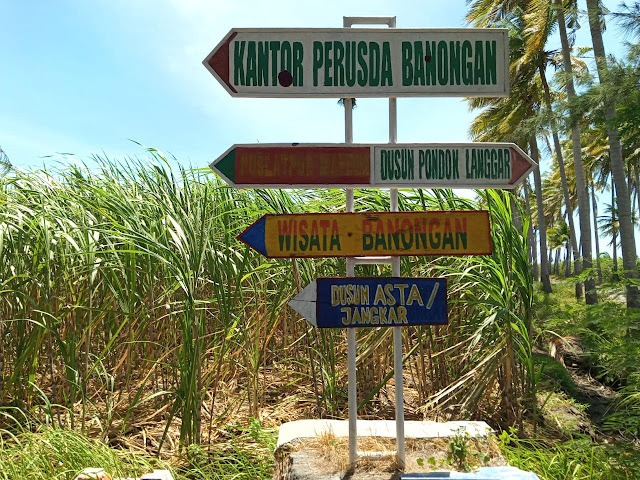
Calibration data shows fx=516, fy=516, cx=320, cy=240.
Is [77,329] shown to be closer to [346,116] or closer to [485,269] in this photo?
[346,116]

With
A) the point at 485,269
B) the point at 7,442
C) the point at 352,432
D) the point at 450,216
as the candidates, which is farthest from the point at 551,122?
the point at 7,442

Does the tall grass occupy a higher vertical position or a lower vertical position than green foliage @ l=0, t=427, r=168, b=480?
higher

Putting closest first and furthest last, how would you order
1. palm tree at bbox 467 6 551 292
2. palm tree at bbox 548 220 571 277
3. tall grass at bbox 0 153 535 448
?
tall grass at bbox 0 153 535 448, palm tree at bbox 467 6 551 292, palm tree at bbox 548 220 571 277

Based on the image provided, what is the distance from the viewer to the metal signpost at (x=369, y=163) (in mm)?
2543

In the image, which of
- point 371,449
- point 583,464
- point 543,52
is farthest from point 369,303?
point 543,52

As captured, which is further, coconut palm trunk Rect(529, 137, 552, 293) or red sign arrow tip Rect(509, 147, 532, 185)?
coconut palm trunk Rect(529, 137, 552, 293)

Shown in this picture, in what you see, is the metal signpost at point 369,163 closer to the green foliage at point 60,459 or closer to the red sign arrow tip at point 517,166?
the red sign arrow tip at point 517,166

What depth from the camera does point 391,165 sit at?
2568mm

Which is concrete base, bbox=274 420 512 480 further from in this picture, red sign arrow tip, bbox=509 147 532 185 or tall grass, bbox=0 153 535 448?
red sign arrow tip, bbox=509 147 532 185

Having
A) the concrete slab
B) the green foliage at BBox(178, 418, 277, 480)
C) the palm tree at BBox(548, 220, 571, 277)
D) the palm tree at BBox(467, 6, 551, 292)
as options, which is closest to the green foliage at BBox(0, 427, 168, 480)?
the green foliage at BBox(178, 418, 277, 480)

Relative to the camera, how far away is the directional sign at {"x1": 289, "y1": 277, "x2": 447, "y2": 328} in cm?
255

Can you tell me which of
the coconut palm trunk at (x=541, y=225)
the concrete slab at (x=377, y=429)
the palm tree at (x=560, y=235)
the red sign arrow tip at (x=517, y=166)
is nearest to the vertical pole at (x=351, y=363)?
the concrete slab at (x=377, y=429)

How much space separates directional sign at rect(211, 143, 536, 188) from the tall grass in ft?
2.23

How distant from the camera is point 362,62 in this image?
2619 millimetres
